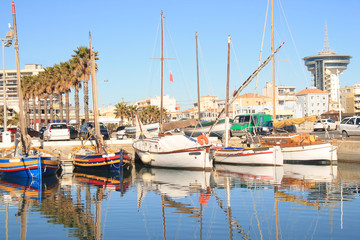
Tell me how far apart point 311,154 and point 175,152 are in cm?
1087

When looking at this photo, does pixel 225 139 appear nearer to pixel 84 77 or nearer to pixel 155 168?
pixel 155 168

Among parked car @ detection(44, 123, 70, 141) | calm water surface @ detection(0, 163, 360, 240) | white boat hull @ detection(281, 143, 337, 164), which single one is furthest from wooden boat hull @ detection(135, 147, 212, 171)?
parked car @ detection(44, 123, 70, 141)

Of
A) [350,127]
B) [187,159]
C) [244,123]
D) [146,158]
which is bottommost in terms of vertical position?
[146,158]

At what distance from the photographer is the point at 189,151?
34625mm

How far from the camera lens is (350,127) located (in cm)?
4156

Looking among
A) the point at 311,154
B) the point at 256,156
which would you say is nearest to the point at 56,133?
the point at 256,156

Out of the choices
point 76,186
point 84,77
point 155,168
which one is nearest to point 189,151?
point 155,168

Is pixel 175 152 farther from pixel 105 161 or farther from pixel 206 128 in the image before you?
pixel 206 128

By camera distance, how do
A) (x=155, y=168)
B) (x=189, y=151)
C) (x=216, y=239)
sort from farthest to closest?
(x=155, y=168) → (x=189, y=151) → (x=216, y=239)

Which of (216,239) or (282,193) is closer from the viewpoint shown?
(216,239)

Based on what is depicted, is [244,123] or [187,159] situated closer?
[187,159]

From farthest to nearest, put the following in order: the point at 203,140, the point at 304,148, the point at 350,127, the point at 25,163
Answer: the point at 350,127 → the point at 304,148 → the point at 203,140 → the point at 25,163

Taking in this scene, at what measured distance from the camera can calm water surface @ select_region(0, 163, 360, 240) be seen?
16.2 metres

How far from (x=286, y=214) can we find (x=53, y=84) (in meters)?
52.9
